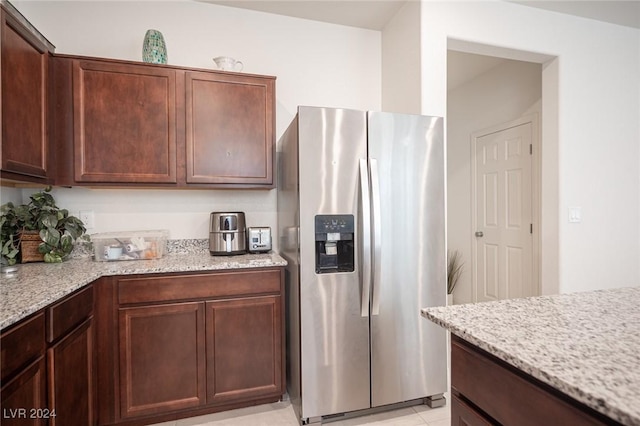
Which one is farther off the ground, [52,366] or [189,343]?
[52,366]

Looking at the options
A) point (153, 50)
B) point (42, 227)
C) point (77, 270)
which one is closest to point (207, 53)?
point (153, 50)

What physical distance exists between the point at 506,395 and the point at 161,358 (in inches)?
66.5

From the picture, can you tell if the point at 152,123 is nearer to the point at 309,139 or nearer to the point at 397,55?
the point at 309,139

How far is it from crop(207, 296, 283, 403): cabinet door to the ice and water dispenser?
0.39 metres

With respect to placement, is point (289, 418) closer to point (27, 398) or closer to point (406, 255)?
point (406, 255)

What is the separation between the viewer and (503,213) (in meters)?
3.43

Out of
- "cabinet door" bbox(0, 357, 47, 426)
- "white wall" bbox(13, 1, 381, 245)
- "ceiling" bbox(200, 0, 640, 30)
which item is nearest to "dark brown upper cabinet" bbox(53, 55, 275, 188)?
"white wall" bbox(13, 1, 381, 245)

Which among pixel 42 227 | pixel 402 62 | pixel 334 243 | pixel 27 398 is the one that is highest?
pixel 402 62

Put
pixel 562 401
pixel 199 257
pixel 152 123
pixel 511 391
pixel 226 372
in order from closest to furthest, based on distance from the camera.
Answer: pixel 562 401
pixel 511 391
pixel 226 372
pixel 152 123
pixel 199 257

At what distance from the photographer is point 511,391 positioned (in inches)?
29.4

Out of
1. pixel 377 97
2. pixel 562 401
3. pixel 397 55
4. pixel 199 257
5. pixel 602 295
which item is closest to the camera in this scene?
pixel 562 401

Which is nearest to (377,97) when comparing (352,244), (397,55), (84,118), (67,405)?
(397,55)

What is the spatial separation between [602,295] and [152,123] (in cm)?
235

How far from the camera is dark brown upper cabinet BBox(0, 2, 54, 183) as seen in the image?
154 centimetres
